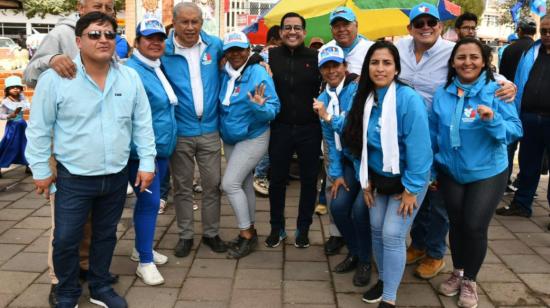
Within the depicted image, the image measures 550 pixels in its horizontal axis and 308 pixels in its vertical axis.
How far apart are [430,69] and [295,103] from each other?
3.53ft

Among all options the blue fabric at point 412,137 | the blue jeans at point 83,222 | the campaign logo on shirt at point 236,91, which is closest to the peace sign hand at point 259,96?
the campaign logo on shirt at point 236,91

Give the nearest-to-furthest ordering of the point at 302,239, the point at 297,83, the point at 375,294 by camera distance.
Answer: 1. the point at 375,294
2. the point at 297,83
3. the point at 302,239

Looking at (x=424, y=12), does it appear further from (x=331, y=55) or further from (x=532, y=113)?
(x=532, y=113)

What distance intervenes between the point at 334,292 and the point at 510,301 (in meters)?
1.22

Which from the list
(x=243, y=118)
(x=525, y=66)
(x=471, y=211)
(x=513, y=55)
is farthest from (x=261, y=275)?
(x=513, y=55)

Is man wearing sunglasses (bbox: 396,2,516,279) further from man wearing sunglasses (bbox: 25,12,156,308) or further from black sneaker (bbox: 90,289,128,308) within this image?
black sneaker (bbox: 90,289,128,308)

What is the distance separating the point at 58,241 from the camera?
293 centimetres

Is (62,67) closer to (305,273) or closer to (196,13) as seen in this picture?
(196,13)

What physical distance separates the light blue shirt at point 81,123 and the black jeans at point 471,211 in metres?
2.16

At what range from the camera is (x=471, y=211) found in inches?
125

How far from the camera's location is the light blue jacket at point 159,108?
353 cm

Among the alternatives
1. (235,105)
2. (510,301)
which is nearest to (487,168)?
(510,301)

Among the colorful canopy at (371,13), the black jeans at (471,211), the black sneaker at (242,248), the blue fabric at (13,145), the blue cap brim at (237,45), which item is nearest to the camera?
the black jeans at (471,211)

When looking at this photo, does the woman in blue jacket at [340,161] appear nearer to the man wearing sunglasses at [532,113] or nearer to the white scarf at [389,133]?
the white scarf at [389,133]
